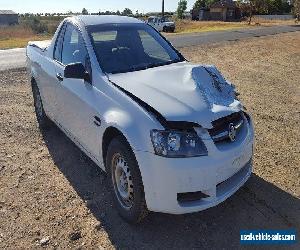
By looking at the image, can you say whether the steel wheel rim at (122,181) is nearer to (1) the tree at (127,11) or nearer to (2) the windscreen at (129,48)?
(2) the windscreen at (129,48)

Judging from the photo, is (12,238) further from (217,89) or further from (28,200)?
(217,89)

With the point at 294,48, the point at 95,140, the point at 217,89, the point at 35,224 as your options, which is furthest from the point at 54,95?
the point at 294,48

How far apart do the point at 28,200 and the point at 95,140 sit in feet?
3.60

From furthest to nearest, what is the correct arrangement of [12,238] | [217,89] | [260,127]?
[260,127], [217,89], [12,238]

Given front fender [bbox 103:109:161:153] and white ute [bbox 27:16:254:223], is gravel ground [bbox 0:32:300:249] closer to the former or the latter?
white ute [bbox 27:16:254:223]

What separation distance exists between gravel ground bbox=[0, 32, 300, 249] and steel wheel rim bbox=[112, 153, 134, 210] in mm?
248

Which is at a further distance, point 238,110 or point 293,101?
point 293,101

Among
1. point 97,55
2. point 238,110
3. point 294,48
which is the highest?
point 97,55

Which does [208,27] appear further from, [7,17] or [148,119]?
[7,17]

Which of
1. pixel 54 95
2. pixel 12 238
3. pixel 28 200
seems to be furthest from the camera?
pixel 54 95

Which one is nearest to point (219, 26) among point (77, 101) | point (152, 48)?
point (152, 48)

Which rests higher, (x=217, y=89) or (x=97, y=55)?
(x=97, y=55)

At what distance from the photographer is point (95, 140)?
4.07 metres

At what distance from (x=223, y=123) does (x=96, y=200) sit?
5.68 feet
